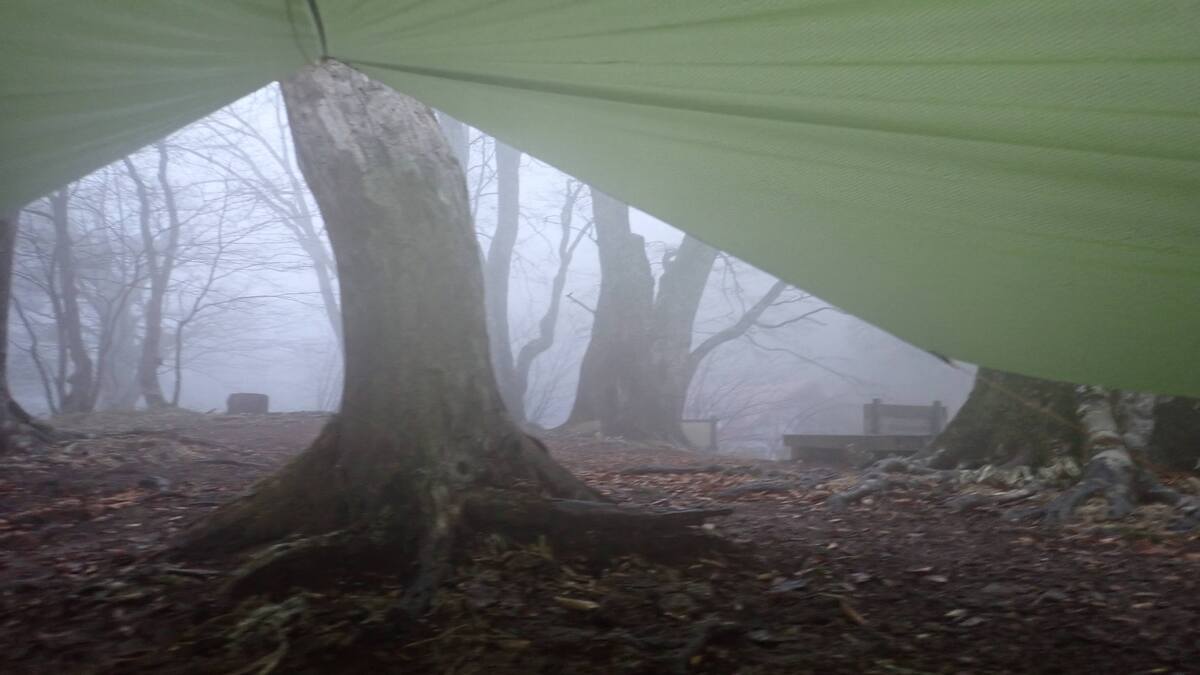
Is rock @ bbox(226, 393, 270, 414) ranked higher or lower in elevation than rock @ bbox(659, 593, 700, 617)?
higher

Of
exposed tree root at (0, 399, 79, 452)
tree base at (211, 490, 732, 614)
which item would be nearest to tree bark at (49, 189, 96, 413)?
exposed tree root at (0, 399, 79, 452)

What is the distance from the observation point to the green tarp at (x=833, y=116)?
146cm

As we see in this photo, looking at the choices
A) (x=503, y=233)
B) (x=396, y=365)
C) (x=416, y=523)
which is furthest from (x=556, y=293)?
(x=416, y=523)

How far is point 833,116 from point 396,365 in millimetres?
1868

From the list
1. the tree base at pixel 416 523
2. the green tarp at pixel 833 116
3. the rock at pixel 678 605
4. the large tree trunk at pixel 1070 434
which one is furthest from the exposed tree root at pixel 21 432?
the large tree trunk at pixel 1070 434

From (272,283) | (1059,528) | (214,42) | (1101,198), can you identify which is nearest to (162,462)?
(214,42)

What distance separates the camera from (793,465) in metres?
6.46

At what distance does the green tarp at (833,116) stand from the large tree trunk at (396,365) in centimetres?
82

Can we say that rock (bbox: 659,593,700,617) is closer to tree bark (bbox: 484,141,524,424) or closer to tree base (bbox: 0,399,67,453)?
tree base (bbox: 0,399,67,453)

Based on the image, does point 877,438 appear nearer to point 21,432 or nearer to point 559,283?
point 21,432

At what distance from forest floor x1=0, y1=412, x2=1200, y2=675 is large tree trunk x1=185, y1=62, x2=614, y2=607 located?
0.86ft

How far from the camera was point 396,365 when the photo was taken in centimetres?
305

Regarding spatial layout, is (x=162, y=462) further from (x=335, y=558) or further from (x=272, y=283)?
(x=272, y=283)

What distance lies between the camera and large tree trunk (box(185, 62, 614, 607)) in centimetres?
284
